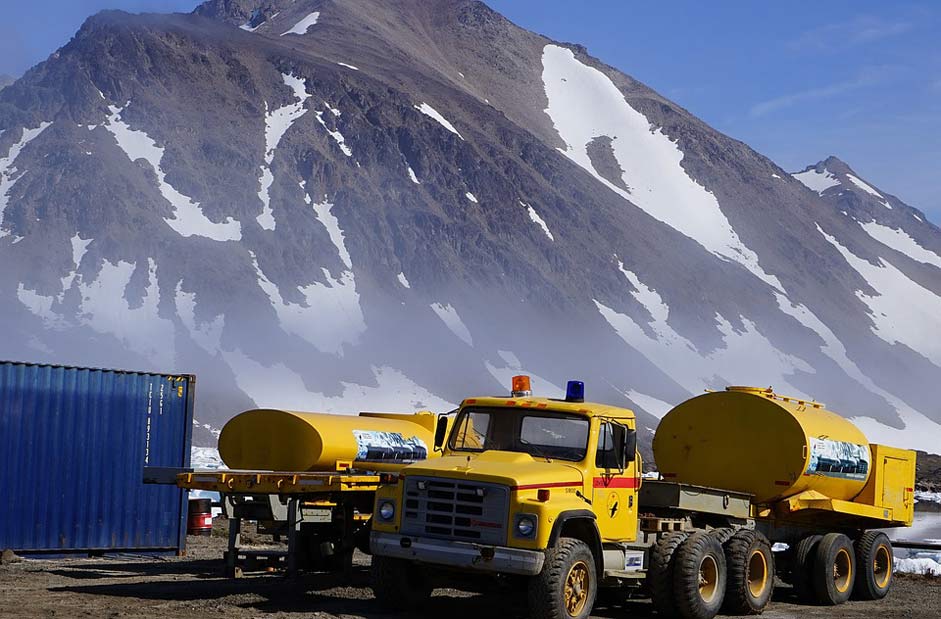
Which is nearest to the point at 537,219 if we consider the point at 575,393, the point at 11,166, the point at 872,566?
the point at 11,166

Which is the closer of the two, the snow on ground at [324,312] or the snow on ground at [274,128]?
the snow on ground at [324,312]

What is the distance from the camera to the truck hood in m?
12.6

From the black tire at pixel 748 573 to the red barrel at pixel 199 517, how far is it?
539 inches

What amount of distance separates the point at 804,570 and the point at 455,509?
7600 mm

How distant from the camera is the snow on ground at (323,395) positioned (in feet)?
351

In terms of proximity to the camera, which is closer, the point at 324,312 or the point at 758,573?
the point at 758,573

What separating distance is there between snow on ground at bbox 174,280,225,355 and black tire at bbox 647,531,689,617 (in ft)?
337

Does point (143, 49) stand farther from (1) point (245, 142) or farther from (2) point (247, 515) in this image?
(2) point (247, 515)

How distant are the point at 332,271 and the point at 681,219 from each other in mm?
62073

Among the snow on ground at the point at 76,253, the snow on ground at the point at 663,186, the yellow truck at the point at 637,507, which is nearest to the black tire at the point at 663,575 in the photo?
the yellow truck at the point at 637,507

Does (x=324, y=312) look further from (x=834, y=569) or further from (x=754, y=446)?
(x=754, y=446)

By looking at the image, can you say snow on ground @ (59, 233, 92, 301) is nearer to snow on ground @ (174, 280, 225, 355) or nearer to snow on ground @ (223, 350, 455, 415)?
snow on ground @ (174, 280, 225, 355)

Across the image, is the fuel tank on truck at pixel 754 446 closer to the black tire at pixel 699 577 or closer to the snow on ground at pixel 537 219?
the black tire at pixel 699 577

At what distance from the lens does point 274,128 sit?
154 metres
